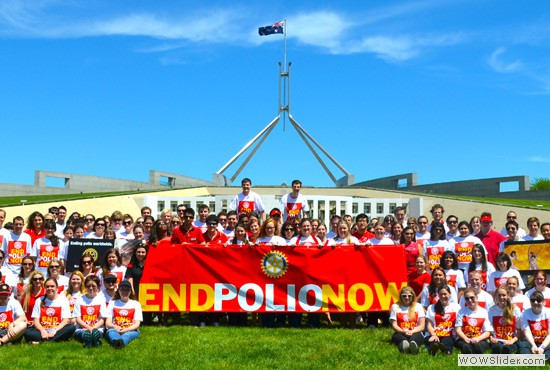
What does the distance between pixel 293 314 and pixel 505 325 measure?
318 cm

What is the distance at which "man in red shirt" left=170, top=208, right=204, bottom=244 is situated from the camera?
10188 mm

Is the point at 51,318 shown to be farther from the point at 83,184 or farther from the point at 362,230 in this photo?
the point at 83,184

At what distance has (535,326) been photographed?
7.73 metres

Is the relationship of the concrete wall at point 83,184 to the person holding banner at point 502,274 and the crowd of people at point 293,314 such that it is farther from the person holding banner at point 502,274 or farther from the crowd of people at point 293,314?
the person holding banner at point 502,274

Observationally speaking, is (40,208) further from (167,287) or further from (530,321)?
(530,321)

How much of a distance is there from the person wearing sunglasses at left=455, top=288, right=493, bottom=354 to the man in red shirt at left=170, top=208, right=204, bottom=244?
14.2 ft

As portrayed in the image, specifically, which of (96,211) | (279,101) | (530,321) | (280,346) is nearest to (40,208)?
(96,211)

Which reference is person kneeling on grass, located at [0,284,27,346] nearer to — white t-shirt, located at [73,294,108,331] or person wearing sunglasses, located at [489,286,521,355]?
white t-shirt, located at [73,294,108,331]

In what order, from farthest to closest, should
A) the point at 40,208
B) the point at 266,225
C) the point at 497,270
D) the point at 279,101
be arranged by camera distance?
1. the point at 279,101
2. the point at 40,208
3. the point at 266,225
4. the point at 497,270

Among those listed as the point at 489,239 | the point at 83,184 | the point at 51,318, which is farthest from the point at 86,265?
the point at 83,184

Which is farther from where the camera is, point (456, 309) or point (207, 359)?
point (456, 309)

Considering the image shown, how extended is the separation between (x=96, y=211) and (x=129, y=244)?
1663cm

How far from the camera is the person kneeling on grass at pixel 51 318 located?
331 inches

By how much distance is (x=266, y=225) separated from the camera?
9.90 meters
